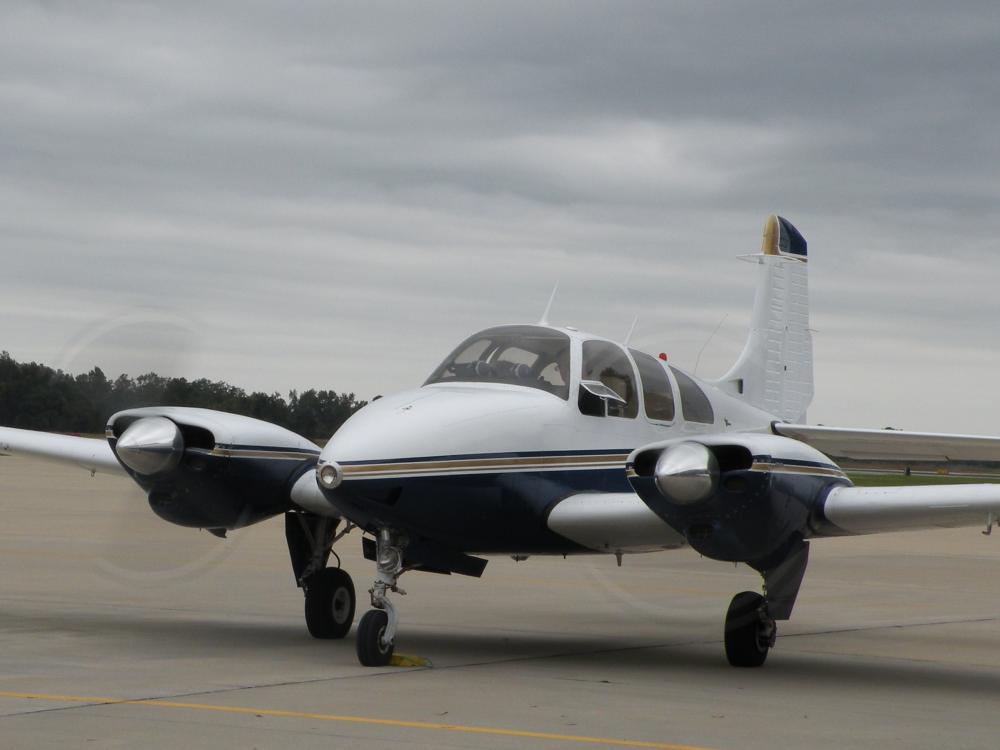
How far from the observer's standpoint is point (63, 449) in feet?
47.3

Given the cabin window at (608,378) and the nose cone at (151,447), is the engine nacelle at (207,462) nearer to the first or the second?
the nose cone at (151,447)

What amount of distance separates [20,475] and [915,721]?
5209 centimetres

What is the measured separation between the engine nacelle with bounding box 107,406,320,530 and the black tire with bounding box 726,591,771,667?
4.10 m

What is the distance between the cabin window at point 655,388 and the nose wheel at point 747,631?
191cm

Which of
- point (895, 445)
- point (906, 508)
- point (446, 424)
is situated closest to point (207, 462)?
point (446, 424)

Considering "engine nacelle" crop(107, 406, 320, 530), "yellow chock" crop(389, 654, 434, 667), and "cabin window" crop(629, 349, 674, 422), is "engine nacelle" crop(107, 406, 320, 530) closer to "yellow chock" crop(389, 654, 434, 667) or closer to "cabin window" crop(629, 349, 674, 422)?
"yellow chock" crop(389, 654, 434, 667)

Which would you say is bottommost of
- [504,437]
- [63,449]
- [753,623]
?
[753,623]

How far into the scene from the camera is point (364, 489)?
412 inches

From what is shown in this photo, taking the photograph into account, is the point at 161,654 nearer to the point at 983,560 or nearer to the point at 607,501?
the point at 607,501

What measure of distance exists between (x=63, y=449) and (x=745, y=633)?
7269 mm

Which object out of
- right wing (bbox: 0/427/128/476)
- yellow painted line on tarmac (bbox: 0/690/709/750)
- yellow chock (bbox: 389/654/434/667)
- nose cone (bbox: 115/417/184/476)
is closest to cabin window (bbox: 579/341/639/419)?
yellow chock (bbox: 389/654/434/667)

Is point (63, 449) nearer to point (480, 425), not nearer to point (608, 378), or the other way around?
point (480, 425)

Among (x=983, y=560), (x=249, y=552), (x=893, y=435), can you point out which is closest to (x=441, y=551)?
(x=893, y=435)

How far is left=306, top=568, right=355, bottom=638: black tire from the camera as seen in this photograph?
1291cm
